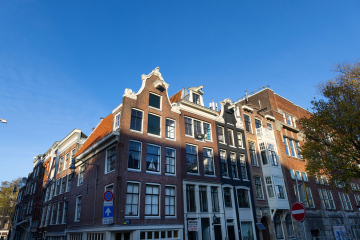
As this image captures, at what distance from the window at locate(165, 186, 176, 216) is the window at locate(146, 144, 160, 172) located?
2.09m

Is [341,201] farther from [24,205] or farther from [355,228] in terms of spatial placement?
[24,205]

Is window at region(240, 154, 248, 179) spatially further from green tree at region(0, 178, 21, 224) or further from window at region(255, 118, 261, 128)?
green tree at region(0, 178, 21, 224)

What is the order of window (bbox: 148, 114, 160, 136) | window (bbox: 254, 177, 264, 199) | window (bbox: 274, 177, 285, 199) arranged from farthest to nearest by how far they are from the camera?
window (bbox: 274, 177, 285, 199), window (bbox: 254, 177, 264, 199), window (bbox: 148, 114, 160, 136)

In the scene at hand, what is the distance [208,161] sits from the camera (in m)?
26.4

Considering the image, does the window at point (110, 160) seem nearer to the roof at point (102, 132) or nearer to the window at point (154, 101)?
the roof at point (102, 132)

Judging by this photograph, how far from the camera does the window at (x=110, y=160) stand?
2150 centimetres

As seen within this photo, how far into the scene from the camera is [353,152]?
20.8 metres

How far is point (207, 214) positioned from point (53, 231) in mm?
18892

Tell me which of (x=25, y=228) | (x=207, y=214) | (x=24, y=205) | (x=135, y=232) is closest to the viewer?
(x=135, y=232)

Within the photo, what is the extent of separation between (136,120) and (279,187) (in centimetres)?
1976

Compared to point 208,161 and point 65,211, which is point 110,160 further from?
point 65,211

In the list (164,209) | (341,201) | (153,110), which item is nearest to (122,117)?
(153,110)

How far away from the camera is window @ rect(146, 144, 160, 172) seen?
21.8m

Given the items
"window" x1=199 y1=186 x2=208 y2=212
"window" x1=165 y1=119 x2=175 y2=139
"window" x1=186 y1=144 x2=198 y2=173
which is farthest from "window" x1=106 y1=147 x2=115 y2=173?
"window" x1=199 y1=186 x2=208 y2=212
